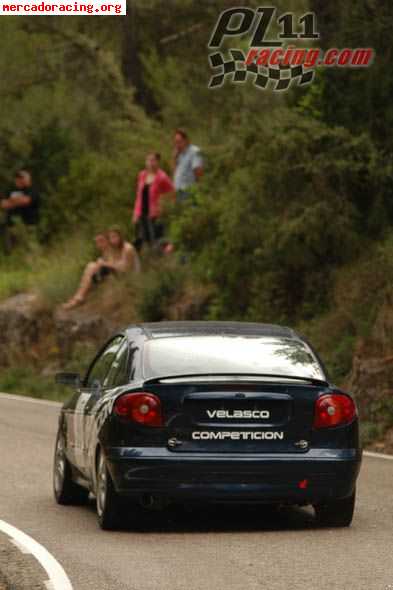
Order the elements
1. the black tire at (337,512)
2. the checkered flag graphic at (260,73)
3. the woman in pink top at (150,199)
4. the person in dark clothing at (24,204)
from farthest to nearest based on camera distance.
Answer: the person in dark clothing at (24,204)
the woman in pink top at (150,199)
the checkered flag graphic at (260,73)
the black tire at (337,512)

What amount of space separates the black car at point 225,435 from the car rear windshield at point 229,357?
0.01 meters

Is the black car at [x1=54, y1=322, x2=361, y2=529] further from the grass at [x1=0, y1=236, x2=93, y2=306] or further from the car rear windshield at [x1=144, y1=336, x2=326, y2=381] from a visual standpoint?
the grass at [x1=0, y1=236, x2=93, y2=306]

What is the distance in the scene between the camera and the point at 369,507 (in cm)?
1312

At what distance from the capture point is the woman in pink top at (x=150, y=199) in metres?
28.2

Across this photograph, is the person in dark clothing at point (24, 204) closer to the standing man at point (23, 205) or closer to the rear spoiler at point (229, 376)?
the standing man at point (23, 205)

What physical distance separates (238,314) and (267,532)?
14.5 metres

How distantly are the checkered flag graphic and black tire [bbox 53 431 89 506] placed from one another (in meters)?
13.0

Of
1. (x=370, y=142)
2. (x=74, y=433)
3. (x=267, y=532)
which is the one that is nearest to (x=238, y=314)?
(x=370, y=142)

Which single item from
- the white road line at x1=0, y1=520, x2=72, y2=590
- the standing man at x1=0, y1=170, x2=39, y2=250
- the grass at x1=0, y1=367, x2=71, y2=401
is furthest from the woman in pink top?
the white road line at x1=0, y1=520, x2=72, y2=590

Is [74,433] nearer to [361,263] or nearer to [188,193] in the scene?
[361,263]

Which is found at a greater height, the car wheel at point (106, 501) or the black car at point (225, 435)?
the black car at point (225, 435)

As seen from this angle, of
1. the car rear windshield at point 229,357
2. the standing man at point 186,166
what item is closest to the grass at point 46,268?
the standing man at point 186,166

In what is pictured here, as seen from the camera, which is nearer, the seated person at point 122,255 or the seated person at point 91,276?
the seated person at point 122,255

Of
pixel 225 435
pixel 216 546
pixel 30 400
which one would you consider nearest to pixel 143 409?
pixel 225 435
